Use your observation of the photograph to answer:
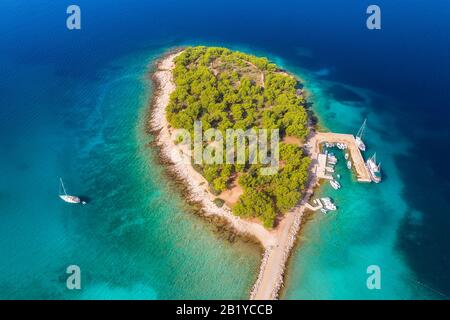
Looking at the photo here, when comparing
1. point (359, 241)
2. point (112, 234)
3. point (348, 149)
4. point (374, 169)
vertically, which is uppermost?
point (348, 149)

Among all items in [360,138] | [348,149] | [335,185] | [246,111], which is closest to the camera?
[335,185]

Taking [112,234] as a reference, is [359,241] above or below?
below

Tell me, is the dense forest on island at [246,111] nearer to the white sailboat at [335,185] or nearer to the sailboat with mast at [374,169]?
the white sailboat at [335,185]

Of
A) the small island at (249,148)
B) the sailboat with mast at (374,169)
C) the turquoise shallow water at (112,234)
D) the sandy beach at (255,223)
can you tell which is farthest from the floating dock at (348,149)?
the turquoise shallow water at (112,234)

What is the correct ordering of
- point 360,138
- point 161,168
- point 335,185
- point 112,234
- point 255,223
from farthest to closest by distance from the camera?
point 360,138
point 161,168
point 335,185
point 255,223
point 112,234

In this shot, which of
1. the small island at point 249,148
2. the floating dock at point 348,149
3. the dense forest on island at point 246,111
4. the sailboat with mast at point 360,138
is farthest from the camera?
the sailboat with mast at point 360,138

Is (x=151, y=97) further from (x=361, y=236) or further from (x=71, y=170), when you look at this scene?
(x=361, y=236)

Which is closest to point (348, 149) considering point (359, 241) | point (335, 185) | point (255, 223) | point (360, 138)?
point (360, 138)

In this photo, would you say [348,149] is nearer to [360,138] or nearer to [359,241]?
[360,138]
